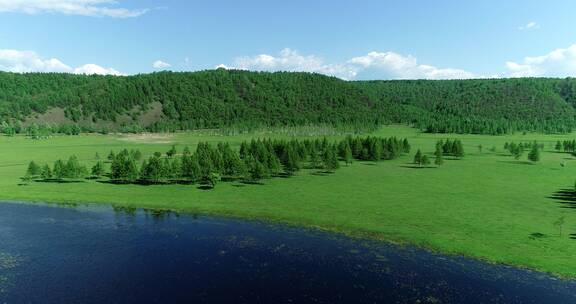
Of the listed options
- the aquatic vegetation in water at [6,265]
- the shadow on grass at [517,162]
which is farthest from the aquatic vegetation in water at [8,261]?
the shadow on grass at [517,162]

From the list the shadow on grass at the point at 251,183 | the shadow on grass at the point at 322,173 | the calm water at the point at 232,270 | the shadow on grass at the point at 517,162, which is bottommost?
the calm water at the point at 232,270

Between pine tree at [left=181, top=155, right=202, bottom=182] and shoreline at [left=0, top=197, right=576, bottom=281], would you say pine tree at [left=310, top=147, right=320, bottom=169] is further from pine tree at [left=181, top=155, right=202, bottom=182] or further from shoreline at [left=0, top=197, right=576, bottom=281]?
shoreline at [left=0, top=197, right=576, bottom=281]

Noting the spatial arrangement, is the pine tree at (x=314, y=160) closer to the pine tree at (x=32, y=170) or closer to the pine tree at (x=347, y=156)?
the pine tree at (x=347, y=156)

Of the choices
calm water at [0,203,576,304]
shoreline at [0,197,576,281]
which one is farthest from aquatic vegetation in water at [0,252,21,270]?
shoreline at [0,197,576,281]

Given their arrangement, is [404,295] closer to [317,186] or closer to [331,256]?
[331,256]

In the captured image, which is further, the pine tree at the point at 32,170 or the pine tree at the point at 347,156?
the pine tree at the point at 347,156

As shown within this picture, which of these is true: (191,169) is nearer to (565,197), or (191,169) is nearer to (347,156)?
(347,156)

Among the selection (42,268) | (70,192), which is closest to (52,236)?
(42,268)
